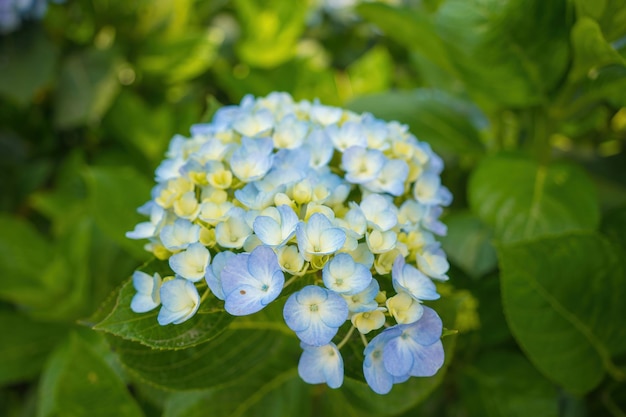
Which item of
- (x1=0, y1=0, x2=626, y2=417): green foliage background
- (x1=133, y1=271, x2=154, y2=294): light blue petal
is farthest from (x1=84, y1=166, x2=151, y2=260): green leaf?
(x1=133, y1=271, x2=154, y2=294): light blue petal

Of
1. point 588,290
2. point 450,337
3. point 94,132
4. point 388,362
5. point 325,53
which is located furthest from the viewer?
point 325,53

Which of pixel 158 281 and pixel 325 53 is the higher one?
pixel 158 281

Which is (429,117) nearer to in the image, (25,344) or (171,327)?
(171,327)

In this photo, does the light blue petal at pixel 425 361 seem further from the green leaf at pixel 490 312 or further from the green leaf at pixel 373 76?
the green leaf at pixel 373 76

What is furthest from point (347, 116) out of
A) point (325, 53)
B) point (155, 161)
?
point (325, 53)

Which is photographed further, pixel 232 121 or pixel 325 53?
pixel 325 53

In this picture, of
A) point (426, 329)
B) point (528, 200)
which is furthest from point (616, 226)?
point (426, 329)

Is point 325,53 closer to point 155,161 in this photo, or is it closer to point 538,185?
point 155,161
